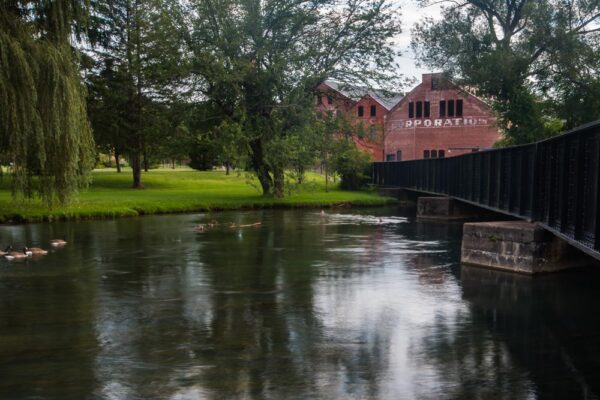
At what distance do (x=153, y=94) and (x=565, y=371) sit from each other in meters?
48.6

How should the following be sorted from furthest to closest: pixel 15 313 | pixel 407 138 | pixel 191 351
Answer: pixel 407 138 < pixel 15 313 < pixel 191 351

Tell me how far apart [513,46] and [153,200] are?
2386 centimetres

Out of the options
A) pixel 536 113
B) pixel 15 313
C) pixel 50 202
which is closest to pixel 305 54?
pixel 536 113

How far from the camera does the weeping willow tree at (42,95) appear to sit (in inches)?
836

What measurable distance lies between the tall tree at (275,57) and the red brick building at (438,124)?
82.5 feet

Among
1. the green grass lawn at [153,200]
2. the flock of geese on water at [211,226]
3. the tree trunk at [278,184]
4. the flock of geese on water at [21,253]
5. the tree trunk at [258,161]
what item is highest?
the tree trunk at [258,161]

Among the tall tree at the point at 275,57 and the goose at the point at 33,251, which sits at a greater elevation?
the tall tree at the point at 275,57

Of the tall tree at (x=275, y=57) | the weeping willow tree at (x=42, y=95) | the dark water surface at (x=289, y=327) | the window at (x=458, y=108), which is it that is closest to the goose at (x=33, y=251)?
the dark water surface at (x=289, y=327)

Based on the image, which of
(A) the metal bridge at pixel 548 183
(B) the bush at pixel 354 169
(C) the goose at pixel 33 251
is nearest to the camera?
(A) the metal bridge at pixel 548 183

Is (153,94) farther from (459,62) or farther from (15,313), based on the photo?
(15,313)

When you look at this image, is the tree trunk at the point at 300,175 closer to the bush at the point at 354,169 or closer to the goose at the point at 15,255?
the bush at the point at 354,169

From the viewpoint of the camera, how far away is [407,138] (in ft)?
237

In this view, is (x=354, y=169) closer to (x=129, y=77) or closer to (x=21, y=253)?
(x=129, y=77)

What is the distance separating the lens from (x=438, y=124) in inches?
2749
